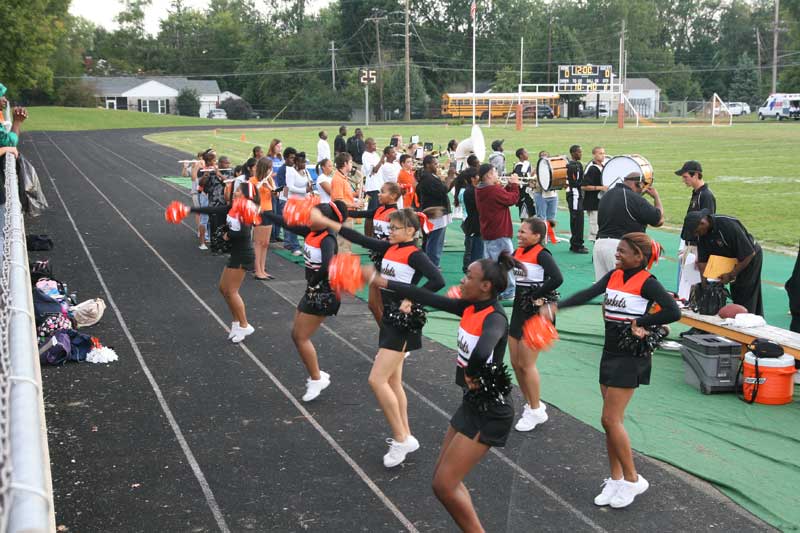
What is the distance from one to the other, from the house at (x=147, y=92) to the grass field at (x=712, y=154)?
42.9 metres

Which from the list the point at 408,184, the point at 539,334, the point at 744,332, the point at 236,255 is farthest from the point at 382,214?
the point at 408,184

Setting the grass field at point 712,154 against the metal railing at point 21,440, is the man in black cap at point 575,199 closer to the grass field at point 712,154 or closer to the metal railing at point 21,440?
the grass field at point 712,154

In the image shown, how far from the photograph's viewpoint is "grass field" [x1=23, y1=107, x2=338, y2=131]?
223 ft

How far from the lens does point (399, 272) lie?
22.2 feet

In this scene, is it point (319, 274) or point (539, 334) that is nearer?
point (539, 334)

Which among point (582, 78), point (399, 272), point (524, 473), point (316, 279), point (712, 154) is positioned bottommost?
point (524, 473)

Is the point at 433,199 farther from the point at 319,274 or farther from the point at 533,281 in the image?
the point at 533,281

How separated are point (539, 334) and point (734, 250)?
4.85m

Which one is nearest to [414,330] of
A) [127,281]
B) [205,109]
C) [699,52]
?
[127,281]

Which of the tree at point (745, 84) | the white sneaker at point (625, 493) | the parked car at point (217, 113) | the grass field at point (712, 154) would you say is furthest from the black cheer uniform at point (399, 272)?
the tree at point (745, 84)

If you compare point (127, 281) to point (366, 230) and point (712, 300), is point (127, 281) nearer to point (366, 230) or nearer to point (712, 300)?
point (366, 230)

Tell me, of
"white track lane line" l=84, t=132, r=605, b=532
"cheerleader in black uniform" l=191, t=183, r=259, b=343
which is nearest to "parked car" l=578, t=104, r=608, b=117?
"cheerleader in black uniform" l=191, t=183, r=259, b=343

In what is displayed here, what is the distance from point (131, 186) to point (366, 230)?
15090 millimetres

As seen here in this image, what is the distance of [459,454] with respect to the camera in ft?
16.2
